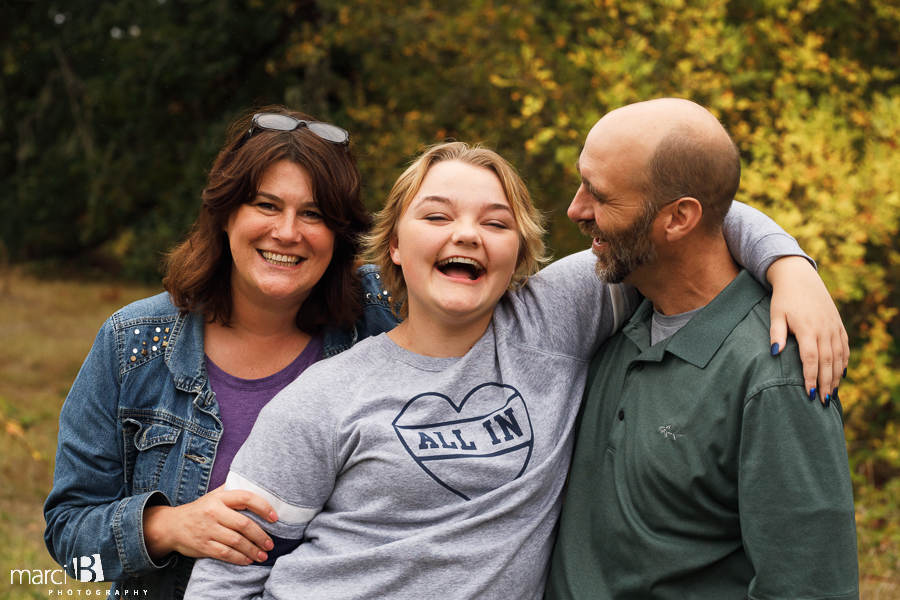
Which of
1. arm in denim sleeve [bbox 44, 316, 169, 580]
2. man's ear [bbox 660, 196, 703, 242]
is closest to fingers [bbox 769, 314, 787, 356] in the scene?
man's ear [bbox 660, 196, 703, 242]

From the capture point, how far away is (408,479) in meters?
1.90

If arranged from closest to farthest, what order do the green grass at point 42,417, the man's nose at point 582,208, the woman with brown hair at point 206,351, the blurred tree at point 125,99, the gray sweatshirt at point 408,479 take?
the gray sweatshirt at point 408,479 < the man's nose at point 582,208 < the woman with brown hair at point 206,351 < the green grass at point 42,417 < the blurred tree at point 125,99

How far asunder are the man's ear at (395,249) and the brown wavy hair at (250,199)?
8.8 inches

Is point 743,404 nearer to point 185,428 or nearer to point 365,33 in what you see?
point 185,428

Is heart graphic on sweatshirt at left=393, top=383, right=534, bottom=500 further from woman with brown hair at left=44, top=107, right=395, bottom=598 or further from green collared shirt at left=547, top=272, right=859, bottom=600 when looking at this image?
woman with brown hair at left=44, top=107, right=395, bottom=598

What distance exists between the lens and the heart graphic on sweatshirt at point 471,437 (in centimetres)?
192

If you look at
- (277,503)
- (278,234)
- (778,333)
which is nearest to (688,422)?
(778,333)

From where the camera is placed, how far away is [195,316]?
2.48m

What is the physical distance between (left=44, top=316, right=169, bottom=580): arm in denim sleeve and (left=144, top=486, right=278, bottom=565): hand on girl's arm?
17 centimetres

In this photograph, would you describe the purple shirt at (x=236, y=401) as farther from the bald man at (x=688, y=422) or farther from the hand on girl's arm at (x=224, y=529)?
the bald man at (x=688, y=422)

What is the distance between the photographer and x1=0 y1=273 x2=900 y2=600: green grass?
4129 mm

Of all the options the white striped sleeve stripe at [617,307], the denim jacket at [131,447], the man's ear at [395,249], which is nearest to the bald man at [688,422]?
the white striped sleeve stripe at [617,307]

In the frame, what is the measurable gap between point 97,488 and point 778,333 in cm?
191

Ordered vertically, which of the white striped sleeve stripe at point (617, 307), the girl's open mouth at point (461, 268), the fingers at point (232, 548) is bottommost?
the fingers at point (232, 548)
